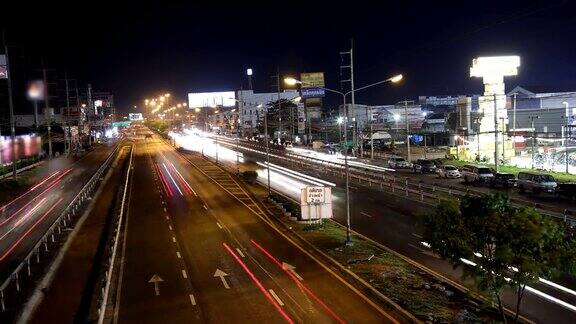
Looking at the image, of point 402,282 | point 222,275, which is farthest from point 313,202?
point 402,282

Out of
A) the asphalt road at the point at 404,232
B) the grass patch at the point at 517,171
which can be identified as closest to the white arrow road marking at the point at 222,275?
the asphalt road at the point at 404,232

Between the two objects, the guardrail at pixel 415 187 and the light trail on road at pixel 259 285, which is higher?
the guardrail at pixel 415 187

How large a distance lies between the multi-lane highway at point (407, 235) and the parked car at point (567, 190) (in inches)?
462

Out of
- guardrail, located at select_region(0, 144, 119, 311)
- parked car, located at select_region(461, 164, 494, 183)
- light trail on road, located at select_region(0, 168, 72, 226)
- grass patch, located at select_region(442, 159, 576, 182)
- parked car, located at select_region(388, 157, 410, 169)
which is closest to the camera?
guardrail, located at select_region(0, 144, 119, 311)

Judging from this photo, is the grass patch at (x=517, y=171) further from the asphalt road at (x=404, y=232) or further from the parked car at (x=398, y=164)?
the asphalt road at (x=404, y=232)

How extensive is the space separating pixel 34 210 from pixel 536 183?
139 ft

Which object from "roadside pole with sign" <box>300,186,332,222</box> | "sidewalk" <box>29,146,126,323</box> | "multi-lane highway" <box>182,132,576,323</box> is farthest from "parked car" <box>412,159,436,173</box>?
"sidewalk" <box>29,146,126,323</box>

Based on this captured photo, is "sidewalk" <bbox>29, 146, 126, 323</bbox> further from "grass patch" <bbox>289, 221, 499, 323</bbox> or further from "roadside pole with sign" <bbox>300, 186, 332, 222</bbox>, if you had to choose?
"roadside pole with sign" <bbox>300, 186, 332, 222</bbox>

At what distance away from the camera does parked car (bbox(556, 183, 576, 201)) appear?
144ft

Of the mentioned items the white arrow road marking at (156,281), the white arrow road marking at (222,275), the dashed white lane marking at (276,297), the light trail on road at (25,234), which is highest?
the light trail on road at (25,234)

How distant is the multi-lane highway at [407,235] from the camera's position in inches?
763

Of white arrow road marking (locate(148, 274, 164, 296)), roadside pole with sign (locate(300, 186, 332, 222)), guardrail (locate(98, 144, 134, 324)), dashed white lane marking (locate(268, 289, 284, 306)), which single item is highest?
roadside pole with sign (locate(300, 186, 332, 222))

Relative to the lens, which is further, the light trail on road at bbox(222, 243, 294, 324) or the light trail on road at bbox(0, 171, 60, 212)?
the light trail on road at bbox(0, 171, 60, 212)

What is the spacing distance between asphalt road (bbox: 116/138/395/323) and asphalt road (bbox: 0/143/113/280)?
5708 millimetres
